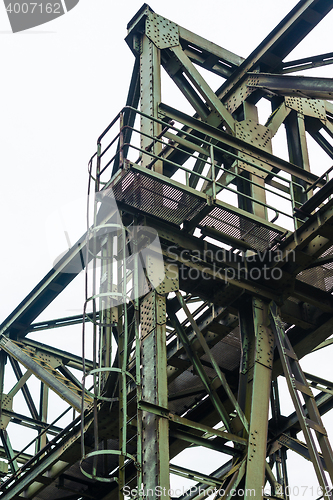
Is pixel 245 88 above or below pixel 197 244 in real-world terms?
above

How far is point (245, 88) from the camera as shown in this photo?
18.3 m

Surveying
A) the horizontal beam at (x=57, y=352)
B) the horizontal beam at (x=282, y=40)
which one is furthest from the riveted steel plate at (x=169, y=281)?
the horizontal beam at (x=57, y=352)

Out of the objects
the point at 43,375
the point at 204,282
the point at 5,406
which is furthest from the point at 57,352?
the point at 204,282

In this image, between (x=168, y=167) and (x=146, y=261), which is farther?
(x=168, y=167)

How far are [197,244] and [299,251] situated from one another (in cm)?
196

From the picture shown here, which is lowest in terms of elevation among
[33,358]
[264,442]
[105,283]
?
[264,442]

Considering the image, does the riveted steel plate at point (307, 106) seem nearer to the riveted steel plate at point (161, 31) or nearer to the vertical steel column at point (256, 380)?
the riveted steel plate at point (161, 31)

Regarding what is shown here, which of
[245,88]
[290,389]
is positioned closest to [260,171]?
[245,88]

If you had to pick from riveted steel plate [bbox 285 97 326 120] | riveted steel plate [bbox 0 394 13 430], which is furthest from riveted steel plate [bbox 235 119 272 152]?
riveted steel plate [bbox 0 394 13 430]

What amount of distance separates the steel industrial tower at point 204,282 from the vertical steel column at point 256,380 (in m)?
0.02

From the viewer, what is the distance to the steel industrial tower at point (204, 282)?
13.2 meters

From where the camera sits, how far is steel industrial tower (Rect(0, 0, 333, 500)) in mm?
13234

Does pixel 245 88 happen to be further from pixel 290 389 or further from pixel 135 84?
pixel 290 389

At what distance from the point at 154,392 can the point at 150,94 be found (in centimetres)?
676
